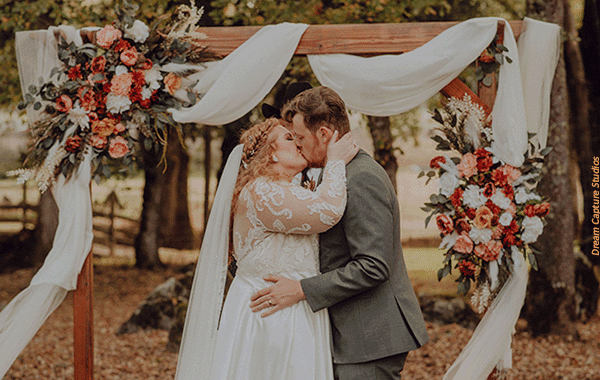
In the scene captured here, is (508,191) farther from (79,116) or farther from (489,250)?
(79,116)

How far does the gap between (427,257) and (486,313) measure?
26.0 ft

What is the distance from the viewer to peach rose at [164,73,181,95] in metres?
3.57

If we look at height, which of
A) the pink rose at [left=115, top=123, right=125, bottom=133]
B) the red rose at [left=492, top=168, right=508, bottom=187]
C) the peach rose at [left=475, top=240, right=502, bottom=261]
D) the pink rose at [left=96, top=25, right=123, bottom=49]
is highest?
the pink rose at [left=96, top=25, right=123, bottom=49]

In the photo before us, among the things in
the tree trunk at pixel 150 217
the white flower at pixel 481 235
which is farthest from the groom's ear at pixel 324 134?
the tree trunk at pixel 150 217

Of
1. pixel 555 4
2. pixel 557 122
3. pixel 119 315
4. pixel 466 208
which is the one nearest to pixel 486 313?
pixel 466 208

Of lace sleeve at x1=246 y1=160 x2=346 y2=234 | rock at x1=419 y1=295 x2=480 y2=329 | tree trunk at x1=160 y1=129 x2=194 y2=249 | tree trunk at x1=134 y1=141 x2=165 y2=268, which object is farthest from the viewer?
tree trunk at x1=160 y1=129 x2=194 y2=249

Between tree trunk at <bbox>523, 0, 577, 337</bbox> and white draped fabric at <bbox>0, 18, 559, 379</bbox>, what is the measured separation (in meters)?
2.27

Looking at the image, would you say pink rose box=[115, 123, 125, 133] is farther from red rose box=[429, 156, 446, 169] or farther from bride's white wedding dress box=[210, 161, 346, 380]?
red rose box=[429, 156, 446, 169]

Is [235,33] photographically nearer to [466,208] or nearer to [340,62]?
[340,62]

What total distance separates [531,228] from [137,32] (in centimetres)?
268

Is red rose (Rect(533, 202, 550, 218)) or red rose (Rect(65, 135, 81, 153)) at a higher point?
red rose (Rect(65, 135, 81, 153))

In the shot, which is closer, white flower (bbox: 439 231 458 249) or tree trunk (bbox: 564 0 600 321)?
white flower (bbox: 439 231 458 249)

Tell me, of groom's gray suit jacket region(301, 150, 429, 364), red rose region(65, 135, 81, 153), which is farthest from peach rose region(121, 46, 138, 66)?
groom's gray suit jacket region(301, 150, 429, 364)

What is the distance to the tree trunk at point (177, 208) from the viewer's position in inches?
421
